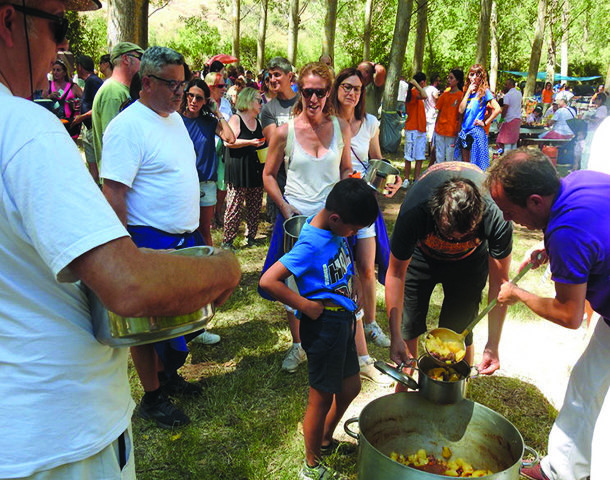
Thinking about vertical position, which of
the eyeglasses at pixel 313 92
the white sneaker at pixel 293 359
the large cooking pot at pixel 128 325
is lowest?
Answer: the white sneaker at pixel 293 359

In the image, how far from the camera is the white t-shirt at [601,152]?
311 centimetres

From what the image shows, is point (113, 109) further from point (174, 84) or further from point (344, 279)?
point (344, 279)

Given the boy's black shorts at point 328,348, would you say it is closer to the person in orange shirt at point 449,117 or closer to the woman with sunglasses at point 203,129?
the woman with sunglasses at point 203,129

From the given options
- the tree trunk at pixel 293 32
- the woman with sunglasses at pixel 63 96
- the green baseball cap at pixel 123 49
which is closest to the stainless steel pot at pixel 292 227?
the green baseball cap at pixel 123 49

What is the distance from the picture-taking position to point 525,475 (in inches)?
114

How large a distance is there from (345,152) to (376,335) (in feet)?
5.00

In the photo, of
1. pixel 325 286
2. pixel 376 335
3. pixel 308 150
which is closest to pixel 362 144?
pixel 308 150

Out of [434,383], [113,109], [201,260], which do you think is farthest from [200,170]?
[201,260]

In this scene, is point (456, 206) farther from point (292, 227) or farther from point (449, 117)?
point (449, 117)

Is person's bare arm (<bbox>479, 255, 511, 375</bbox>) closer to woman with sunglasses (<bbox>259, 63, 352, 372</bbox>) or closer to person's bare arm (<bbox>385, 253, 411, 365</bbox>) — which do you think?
person's bare arm (<bbox>385, 253, 411, 365</bbox>)

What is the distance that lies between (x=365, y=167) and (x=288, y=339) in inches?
62.8

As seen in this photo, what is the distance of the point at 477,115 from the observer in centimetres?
841

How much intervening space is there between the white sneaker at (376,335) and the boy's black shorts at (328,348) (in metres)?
1.68

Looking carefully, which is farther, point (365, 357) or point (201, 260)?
point (365, 357)
